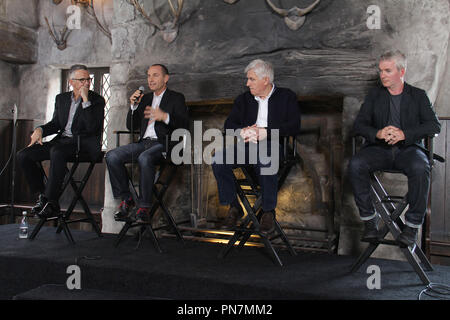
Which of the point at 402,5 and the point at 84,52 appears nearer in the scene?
the point at 402,5

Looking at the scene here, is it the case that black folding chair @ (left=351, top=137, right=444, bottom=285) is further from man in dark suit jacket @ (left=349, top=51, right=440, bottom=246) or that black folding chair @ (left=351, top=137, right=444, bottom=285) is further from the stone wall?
the stone wall

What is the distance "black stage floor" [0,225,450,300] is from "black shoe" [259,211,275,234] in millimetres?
235

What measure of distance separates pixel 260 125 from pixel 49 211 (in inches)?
70.6

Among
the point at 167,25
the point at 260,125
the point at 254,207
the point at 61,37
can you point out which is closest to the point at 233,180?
the point at 254,207

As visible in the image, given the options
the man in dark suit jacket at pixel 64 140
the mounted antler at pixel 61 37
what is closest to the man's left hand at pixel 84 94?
the man in dark suit jacket at pixel 64 140

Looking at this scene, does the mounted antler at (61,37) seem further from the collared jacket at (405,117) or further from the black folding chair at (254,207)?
the collared jacket at (405,117)

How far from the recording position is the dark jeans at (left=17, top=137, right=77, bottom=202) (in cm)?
342

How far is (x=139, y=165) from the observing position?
10.7 ft

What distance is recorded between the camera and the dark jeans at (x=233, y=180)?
9.43 feet

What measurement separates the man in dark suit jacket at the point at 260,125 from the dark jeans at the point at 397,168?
0.52 meters

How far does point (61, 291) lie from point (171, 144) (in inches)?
54.9
